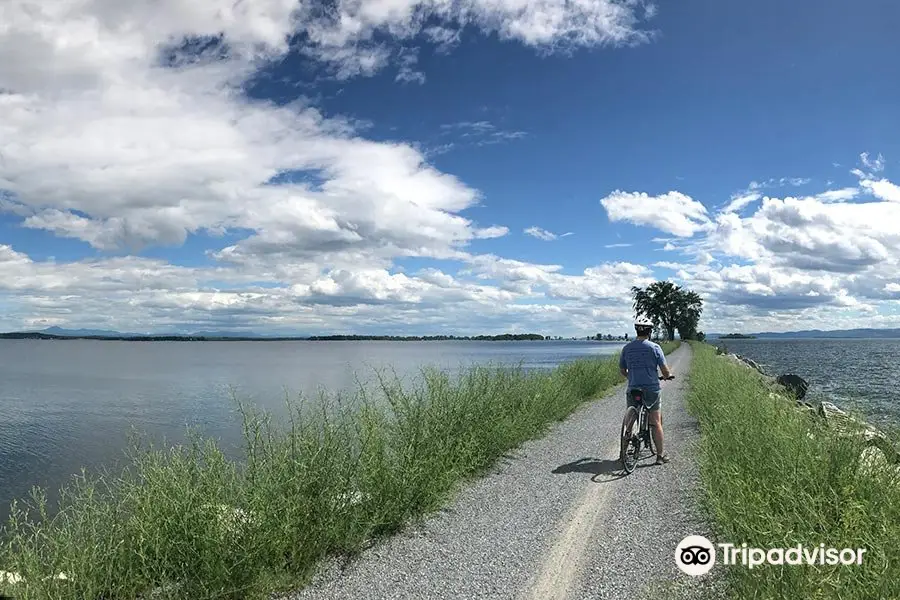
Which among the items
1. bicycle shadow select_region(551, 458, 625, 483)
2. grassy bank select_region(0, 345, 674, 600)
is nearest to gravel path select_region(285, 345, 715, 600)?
bicycle shadow select_region(551, 458, 625, 483)

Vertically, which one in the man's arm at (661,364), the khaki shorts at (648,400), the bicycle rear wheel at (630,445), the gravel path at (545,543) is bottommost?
the gravel path at (545,543)

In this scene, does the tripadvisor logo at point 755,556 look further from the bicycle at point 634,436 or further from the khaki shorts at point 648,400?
the khaki shorts at point 648,400

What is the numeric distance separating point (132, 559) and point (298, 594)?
153 centimetres

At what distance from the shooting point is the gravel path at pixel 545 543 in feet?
18.9

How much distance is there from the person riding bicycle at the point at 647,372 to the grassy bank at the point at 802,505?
1.32 m

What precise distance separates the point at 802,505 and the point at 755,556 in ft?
3.85

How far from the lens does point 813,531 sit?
5.31 meters

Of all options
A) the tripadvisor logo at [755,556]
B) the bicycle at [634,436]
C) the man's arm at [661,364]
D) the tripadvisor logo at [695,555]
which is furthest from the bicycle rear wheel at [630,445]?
the tripadvisor logo at [755,556]

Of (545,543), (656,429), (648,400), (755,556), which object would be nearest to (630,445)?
(656,429)

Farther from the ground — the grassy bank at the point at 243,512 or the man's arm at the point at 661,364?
the man's arm at the point at 661,364

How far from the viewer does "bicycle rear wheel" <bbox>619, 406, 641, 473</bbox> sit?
9.88 metres

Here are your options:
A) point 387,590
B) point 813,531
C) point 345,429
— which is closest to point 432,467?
point 345,429

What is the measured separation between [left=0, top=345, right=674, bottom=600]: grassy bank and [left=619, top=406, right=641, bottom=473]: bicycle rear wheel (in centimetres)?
240

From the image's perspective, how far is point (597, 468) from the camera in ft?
33.9
